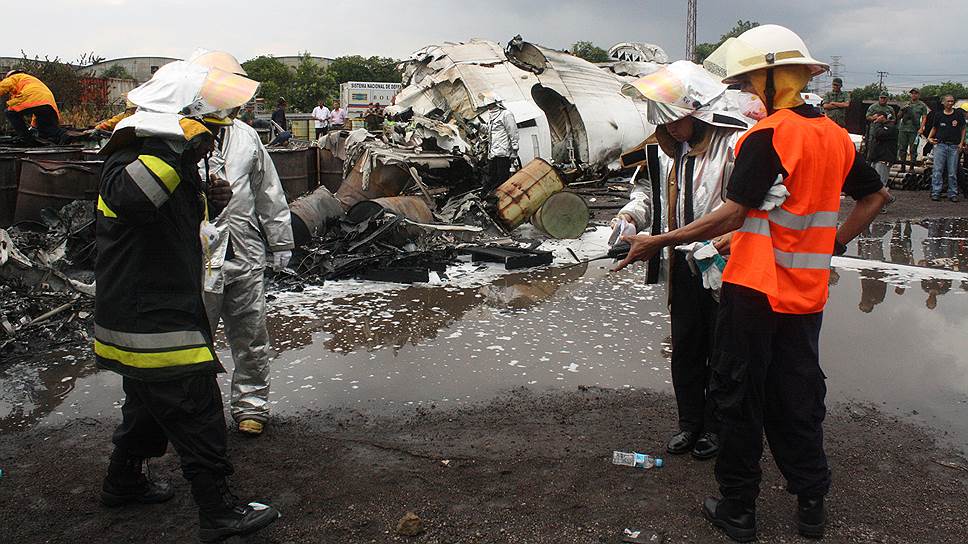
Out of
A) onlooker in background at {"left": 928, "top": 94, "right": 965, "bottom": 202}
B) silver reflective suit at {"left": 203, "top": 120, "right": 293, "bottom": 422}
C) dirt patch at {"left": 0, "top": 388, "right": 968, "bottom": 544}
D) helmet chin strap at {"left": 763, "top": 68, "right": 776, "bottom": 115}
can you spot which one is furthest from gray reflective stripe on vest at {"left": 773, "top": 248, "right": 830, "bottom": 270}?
onlooker in background at {"left": 928, "top": 94, "right": 965, "bottom": 202}

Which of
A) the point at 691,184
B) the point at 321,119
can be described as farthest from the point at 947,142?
the point at 321,119

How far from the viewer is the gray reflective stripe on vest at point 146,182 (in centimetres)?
250

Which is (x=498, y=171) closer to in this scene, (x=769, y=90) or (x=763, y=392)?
(x=769, y=90)

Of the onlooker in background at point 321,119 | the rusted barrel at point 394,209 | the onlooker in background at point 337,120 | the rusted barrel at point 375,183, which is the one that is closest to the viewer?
the rusted barrel at point 394,209

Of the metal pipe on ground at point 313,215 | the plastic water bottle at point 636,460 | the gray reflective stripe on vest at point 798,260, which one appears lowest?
the plastic water bottle at point 636,460

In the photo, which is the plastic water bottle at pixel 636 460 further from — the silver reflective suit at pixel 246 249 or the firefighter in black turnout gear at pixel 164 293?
the silver reflective suit at pixel 246 249

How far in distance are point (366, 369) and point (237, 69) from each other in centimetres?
202

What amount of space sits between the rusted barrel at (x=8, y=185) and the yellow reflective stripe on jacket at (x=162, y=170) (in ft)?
22.0

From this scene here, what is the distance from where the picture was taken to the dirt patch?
2.89 m

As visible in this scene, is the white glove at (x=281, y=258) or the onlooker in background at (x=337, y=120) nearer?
the white glove at (x=281, y=258)

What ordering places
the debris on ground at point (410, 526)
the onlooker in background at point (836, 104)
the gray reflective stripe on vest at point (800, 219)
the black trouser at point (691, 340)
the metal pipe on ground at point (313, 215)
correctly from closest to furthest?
the gray reflective stripe on vest at point (800, 219) → the debris on ground at point (410, 526) → the black trouser at point (691, 340) → the metal pipe on ground at point (313, 215) → the onlooker in background at point (836, 104)

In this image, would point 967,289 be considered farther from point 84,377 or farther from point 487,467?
point 84,377

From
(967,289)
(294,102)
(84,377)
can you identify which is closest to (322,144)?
(84,377)

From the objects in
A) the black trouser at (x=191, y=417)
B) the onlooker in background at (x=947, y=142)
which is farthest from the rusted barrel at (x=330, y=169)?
the onlooker in background at (x=947, y=142)
